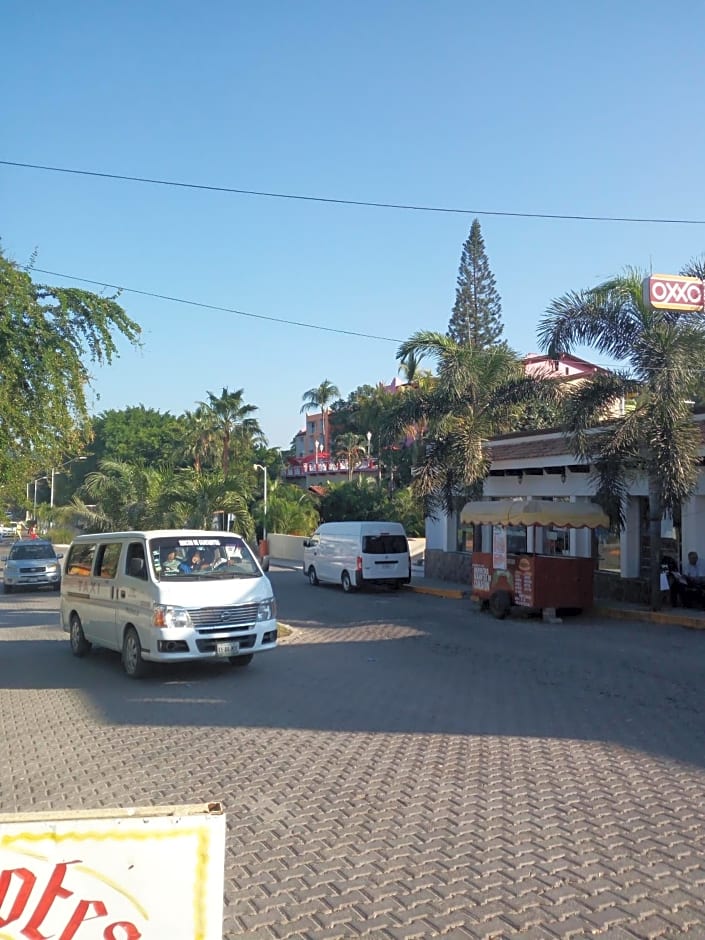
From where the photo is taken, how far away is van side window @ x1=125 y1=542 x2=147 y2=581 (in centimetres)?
1161

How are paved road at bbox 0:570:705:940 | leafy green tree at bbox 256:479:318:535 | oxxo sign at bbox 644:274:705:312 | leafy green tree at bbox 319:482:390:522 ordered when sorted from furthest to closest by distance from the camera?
leafy green tree at bbox 256:479:318:535 < leafy green tree at bbox 319:482:390:522 < oxxo sign at bbox 644:274:705:312 < paved road at bbox 0:570:705:940

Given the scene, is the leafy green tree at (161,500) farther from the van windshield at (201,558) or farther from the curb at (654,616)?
the van windshield at (201,558)

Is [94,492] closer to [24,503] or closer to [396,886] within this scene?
[24,503]

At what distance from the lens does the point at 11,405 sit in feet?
38.4

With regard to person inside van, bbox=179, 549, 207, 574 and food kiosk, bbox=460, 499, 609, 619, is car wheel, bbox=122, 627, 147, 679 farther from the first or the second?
food kiosk, bbox=460, 499, 609, 619

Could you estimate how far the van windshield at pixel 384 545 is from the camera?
24.8 meters

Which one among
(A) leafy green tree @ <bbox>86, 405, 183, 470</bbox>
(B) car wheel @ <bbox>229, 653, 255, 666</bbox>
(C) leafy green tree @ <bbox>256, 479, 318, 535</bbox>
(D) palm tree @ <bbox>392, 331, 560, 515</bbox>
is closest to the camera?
(B) car wheel @ <bbox>229, 653, 255, 666</bbox>

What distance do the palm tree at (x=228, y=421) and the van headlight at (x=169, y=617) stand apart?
42501mm

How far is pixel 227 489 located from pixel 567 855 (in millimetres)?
19313

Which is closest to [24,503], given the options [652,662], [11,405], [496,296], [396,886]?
[11,405]

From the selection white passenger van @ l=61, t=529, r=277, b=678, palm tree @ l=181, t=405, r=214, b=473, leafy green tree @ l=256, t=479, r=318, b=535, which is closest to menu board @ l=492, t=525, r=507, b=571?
white passenger van @ l=61, t=529, r=277, b=678

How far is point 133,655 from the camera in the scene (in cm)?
1147

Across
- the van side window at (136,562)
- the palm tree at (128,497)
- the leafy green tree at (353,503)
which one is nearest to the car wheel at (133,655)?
the van side window at (136,562)

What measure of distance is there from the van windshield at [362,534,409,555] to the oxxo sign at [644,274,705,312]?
11703 mm
